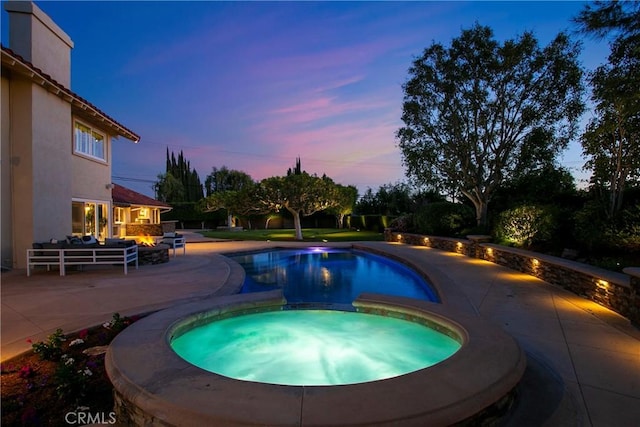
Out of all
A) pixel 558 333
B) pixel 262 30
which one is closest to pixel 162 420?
pixel 558 333

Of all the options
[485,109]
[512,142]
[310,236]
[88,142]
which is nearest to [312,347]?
[88,142]

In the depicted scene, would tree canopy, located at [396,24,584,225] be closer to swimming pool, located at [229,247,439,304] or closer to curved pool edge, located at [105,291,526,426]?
swimming pool, located at [229,247,439,304]

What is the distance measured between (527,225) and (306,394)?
1075cm

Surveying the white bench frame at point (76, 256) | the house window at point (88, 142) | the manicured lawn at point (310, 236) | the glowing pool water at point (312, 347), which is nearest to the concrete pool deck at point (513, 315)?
the white bench frame at point (76, 256)

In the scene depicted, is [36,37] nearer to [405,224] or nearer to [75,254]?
[75,254]

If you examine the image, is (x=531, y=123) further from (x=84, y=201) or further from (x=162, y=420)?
(x=84, y=201)

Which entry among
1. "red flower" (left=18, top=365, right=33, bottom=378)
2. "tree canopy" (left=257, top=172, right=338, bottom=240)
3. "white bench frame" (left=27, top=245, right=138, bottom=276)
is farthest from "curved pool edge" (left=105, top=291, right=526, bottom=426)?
"tree canopy" (left=257, top=172, right=338, bottom=240)

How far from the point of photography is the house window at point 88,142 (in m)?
12.1

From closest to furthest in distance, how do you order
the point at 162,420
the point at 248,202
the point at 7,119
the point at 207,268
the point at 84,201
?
the point at 162,420, the point at 7,119, the point at 207,268, the point at 84,201, the point at 248,202

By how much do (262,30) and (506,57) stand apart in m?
10.5

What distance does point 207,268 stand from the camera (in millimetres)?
10258

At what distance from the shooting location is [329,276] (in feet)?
36.0

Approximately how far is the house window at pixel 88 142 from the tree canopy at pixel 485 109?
13780 millimetres

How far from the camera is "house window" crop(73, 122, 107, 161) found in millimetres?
12076
